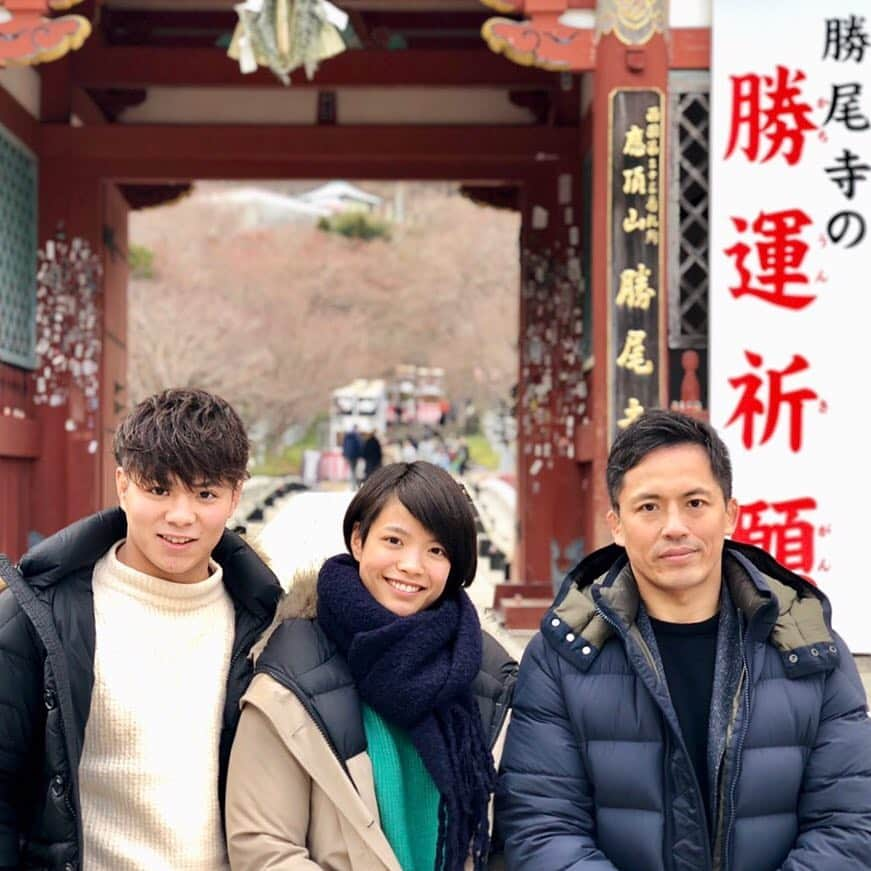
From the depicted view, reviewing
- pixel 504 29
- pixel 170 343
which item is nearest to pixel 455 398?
pixel 170 343

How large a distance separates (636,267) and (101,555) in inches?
155

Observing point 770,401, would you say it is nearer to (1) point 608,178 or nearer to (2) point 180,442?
(1) point 608,178

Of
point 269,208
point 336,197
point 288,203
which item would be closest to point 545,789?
point 269,208

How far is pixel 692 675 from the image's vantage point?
2451mm

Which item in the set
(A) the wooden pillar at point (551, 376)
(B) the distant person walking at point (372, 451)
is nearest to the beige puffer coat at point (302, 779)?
(A) the wooden pillar at point (551, 376)

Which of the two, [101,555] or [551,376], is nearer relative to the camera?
[101,555]

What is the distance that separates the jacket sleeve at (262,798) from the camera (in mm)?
2219

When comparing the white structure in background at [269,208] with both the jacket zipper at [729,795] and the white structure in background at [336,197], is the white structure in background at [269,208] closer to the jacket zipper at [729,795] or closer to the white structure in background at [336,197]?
the white structure in background at [336,197]

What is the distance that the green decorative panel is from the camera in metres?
7.53

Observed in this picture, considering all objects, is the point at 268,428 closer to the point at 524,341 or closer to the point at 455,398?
the point at 455,398

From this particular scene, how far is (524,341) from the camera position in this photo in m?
8.42

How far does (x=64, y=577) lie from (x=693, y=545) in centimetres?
122

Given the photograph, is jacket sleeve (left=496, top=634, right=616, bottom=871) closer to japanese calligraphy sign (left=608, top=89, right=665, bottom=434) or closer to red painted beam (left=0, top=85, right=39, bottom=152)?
japanese calligraphy sign (left=608, top=89, right=665, bottom=434)

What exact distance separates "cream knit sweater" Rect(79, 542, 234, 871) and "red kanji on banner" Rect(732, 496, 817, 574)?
12.5ft
